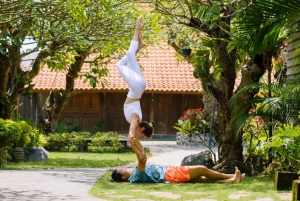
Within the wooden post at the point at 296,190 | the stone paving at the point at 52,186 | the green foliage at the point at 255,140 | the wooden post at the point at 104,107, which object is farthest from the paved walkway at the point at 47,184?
the wooden post at the point at 104,107

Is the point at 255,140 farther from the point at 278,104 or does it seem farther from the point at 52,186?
the point at 52,186

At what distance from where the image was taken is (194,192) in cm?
923

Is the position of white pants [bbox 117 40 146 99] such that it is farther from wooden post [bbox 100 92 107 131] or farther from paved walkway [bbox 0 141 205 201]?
wooden post [bbox 100 92 107 131]

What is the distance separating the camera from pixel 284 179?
941 cm

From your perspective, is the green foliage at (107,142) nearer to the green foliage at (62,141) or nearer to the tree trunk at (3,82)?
the green foliage at (62,141)

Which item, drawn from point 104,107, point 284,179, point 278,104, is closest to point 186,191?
point 284,179

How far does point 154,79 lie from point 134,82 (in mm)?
19227

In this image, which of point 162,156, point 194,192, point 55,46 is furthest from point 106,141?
point 194,192

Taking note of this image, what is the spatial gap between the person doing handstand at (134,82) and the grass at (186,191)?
88 centimetres

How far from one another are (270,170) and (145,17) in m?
7.20

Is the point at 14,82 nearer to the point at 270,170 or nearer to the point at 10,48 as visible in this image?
the point at 10,48

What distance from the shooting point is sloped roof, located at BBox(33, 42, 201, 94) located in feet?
91.7

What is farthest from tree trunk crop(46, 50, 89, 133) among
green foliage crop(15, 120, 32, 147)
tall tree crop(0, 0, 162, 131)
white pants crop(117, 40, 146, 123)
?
white pants crop(117, 40, 146, 123)

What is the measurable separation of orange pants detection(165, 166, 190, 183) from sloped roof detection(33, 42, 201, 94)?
16.3 metres
